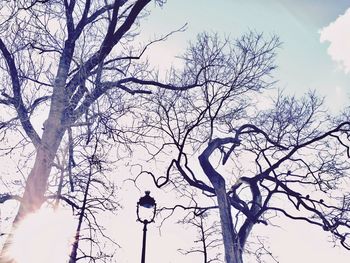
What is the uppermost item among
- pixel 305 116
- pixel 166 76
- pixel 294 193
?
pixel 305 116

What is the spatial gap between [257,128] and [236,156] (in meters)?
2.24

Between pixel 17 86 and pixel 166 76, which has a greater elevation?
pixel 166 76

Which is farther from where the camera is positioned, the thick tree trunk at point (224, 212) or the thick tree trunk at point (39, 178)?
the thick tree trunk at point (224, 212)

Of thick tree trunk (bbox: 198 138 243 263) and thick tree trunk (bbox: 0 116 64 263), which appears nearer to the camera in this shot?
thick tree trunk (bbox: 0 116 64 263)

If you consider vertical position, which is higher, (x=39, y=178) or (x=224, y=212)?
(x=224, y=212)

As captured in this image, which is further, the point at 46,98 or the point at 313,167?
the point at 313,167

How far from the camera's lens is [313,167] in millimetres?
12320

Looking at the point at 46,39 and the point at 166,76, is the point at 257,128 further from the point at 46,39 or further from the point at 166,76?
→ the point at 46,39

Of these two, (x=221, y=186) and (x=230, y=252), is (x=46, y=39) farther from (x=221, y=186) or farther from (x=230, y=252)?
(x=230, y=252)

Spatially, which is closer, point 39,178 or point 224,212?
point 39,178

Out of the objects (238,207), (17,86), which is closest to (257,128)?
(238,207)

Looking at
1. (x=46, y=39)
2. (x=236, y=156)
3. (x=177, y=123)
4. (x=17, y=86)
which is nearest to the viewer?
(x=17, y=86)

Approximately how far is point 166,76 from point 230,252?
5527mm

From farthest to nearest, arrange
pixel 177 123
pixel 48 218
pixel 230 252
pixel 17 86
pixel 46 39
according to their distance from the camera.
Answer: pixel 177 123 → pixel 230 252 → pixel 48 218 → pixel 46 39 → pixel 17 86
